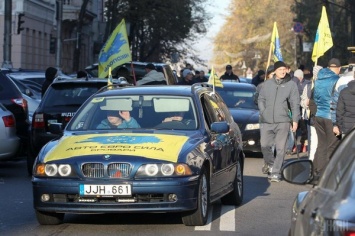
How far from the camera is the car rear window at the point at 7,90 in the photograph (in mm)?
18312

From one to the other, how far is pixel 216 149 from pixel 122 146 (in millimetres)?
1323

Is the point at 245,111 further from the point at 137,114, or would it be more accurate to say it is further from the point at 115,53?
the point at 137,114

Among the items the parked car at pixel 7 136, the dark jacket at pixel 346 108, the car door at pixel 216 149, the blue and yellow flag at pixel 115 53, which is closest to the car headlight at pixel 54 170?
the car door at pixel 216 149

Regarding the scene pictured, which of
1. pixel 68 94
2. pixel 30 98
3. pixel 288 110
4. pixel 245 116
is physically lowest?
pixel 245 116

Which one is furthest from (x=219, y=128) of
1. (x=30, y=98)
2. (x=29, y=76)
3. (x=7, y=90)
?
(x=29, y=76)

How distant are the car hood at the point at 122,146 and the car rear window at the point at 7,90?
7.35 metres

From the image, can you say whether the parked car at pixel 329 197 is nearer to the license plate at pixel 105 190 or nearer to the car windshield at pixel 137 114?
the license plate at pixel 105 190

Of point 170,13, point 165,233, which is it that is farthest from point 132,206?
point 170,13

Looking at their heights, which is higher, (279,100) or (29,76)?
(279,100)

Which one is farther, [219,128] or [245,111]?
[245,111]

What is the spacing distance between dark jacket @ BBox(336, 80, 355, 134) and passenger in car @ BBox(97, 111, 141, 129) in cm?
388

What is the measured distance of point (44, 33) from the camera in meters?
59.6

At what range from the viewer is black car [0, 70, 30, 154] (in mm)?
18234

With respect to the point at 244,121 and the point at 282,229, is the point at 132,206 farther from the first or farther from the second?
the point at 244,121
